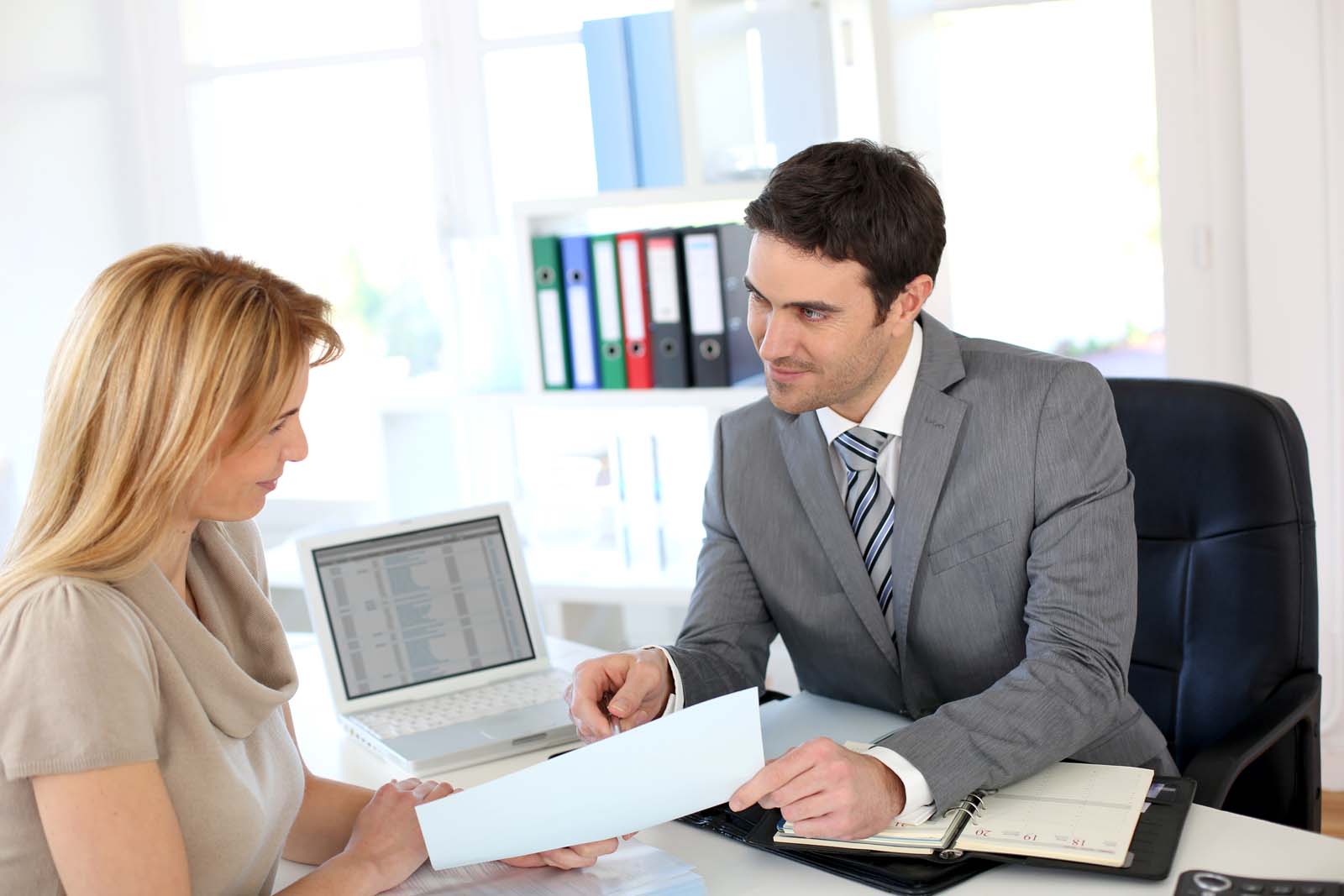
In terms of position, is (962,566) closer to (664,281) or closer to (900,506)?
(900,506)

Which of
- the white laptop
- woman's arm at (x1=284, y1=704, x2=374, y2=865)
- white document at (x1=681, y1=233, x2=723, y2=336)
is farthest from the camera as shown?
white document at (x1=681, y1=233, x2=723, y2=336)

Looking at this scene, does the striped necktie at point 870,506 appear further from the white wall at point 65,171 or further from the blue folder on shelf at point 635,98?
the white wall at point 65,171

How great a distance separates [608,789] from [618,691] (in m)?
0.41

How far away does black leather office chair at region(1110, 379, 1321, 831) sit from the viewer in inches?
64.2

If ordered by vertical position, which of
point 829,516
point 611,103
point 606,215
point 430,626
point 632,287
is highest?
point 611,103

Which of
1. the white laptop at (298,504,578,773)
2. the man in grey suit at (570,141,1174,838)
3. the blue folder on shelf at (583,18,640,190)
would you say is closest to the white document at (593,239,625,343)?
the blue folder on shelf at (583,18,640,190)

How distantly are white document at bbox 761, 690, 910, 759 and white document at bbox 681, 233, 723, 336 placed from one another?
1146 mm

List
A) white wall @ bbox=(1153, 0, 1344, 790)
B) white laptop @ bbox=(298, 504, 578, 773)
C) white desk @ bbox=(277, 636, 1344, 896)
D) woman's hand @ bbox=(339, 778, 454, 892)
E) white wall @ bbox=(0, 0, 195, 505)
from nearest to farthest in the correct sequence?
white desk @ bbox=(277, 636, 1344, 896), woman's hand @ bbox=(339, 778, 454, 892), white laptop @ bbox=(298, 504, 578, 773), white wall @ bbox=(1153, 0, 1344, 790), white wall @ bbox=(0, 0, 195, 505)

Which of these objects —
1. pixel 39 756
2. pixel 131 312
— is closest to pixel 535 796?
pixel 39 756

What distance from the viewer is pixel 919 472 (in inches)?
62.9

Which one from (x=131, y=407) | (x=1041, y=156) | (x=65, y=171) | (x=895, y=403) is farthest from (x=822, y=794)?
(x=65, y=171)

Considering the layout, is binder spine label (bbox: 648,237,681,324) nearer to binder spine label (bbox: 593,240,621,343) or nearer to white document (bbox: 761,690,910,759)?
binder spine label (bbox: 593,240,621,343)

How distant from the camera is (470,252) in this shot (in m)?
3.21

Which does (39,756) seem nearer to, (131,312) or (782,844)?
(131,312)
